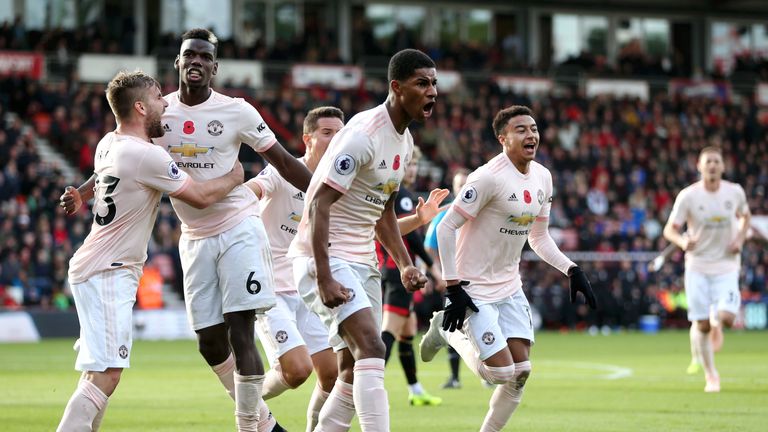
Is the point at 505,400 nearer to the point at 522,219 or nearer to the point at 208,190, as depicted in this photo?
the point at 522,219

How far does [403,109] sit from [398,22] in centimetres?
4133

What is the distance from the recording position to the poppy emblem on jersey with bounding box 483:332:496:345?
9.20m

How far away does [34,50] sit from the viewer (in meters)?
38.7

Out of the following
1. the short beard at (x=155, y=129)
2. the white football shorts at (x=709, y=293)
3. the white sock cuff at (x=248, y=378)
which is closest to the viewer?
the short beard at (x=155, y=129)

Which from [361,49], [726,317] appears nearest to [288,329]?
[726,317]

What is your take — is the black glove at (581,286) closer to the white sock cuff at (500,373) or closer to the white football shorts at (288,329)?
the white sock cuff at (500,373)

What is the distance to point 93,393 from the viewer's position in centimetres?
737

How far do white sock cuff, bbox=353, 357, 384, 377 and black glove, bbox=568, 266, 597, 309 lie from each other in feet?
8.76

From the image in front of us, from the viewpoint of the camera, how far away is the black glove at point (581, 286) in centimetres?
959

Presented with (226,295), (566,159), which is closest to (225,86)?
(566,159)

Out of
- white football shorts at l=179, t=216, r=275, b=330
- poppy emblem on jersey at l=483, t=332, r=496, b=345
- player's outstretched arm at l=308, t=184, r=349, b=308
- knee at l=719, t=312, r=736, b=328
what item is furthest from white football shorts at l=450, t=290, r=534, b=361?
knee at l=719, t=312, r=736, b=328

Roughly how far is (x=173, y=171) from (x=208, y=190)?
31 cm

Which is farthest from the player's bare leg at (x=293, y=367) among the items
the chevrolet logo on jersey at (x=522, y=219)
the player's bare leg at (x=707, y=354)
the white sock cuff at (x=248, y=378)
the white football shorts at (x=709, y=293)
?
the white football shorts at (x=709, y=293)

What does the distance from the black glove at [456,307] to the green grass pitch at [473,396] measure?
2.15 metres
